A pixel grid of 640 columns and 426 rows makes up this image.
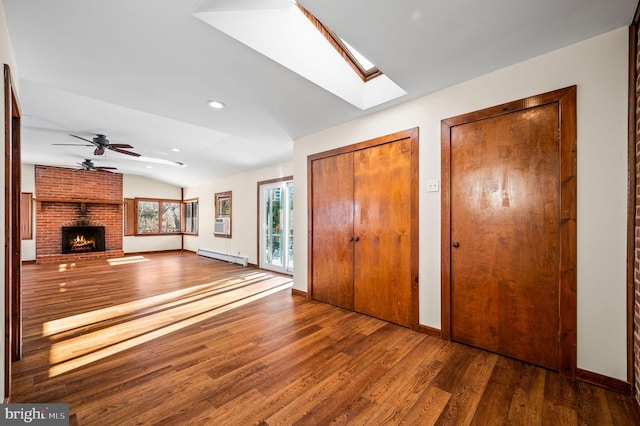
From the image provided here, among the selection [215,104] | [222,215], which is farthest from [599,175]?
[222,215]

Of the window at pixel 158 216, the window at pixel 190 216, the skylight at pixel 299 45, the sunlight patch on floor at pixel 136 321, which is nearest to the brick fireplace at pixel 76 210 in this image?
the window at pixel 158 216

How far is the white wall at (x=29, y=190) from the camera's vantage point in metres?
6.82

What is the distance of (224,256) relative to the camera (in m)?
7.14

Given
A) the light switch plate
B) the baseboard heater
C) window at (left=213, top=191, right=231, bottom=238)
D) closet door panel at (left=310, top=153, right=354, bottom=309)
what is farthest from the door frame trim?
window at (left=213, top=191, right=231, bottom=238)

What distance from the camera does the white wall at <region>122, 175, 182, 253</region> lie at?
27.5 feet

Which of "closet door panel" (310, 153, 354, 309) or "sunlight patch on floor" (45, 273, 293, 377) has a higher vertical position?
"closet door panel" (310, 153, 354, 309)

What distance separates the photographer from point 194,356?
2.19 m

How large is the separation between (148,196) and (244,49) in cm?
850

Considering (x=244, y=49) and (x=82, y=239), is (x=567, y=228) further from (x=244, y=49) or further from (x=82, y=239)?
(x=82, y=239)

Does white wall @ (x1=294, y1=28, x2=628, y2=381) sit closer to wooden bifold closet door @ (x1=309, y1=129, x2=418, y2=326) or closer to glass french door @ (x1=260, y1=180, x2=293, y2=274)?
wooden bifold closet door @ (x1=309, y1=129, x2=418, y2=326)

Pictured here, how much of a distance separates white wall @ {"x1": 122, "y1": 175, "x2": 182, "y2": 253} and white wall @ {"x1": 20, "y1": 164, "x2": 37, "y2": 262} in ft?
6.23

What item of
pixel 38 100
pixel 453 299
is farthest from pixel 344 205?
pixel 38 100

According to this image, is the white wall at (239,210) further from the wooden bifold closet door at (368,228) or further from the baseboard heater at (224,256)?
the wooden bifold closet door at (368,228)

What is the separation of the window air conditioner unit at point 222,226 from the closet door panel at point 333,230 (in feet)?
14.0
